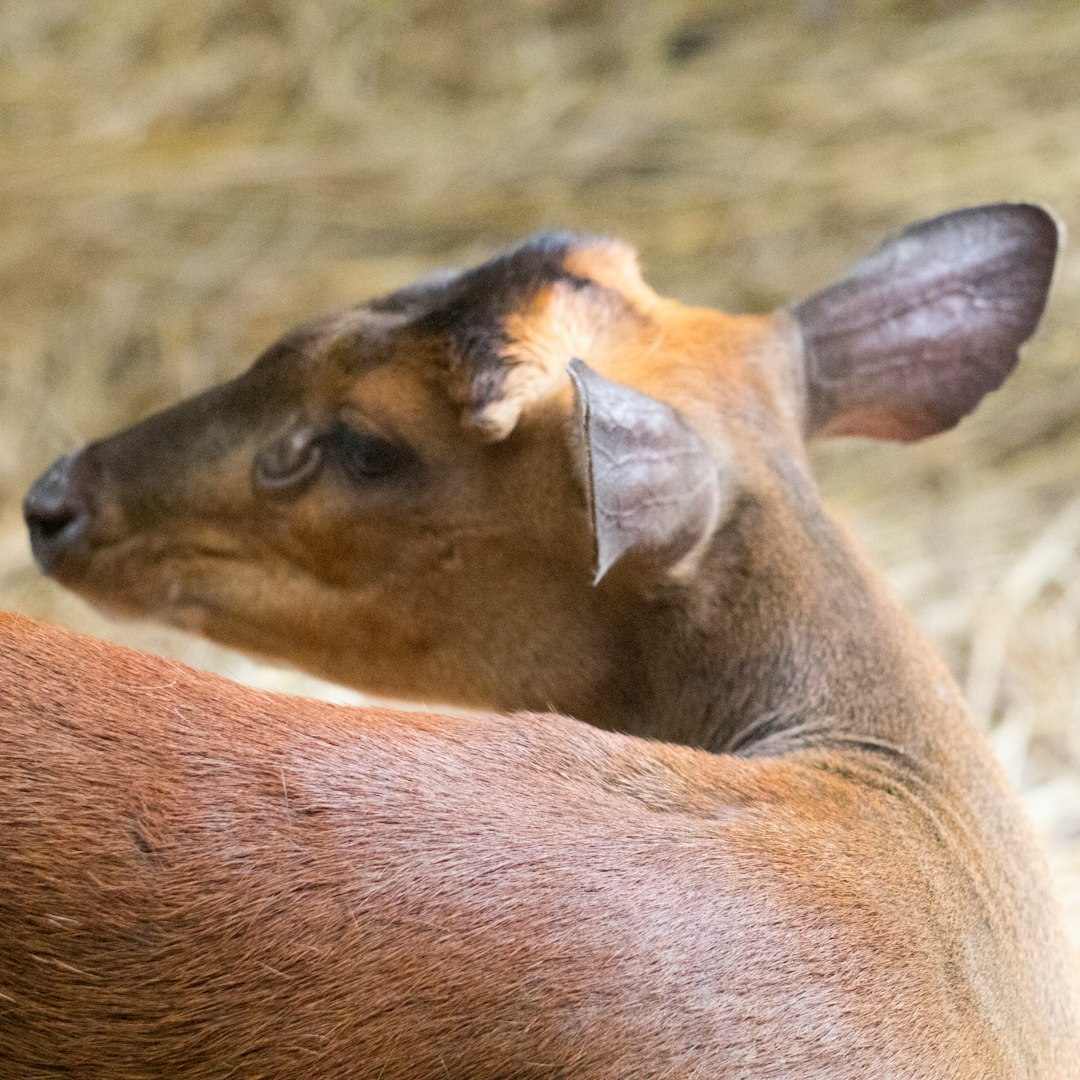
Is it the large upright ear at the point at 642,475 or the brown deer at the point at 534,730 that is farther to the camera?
the large upright ear at the point at 642,475

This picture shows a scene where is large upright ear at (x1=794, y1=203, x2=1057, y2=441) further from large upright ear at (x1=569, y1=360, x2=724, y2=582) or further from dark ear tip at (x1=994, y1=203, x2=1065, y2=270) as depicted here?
large upright ear at (x1=569, y1=360, x2=724, y2=582)

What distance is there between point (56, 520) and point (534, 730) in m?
1.38

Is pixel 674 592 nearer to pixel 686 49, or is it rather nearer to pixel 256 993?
pixel 256 993

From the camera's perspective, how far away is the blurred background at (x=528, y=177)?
4641 millimetres

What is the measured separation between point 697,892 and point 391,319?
1.25 m

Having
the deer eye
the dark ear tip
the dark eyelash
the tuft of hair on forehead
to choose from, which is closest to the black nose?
the deer eye

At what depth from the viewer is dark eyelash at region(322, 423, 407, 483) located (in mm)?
2316

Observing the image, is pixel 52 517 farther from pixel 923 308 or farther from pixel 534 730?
pixel 923 308

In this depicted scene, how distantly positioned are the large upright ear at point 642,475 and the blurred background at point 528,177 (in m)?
2.22

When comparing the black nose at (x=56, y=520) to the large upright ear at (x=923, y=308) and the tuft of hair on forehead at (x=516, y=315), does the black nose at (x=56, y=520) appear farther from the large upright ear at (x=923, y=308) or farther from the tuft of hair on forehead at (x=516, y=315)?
the large upright ear at (x=923, y=308)

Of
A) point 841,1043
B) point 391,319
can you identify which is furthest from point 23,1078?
point 391,319

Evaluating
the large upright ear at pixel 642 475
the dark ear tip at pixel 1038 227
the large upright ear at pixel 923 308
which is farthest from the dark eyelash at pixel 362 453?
the dark ear tip at pixel 1038 227

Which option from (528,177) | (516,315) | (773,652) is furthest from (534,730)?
(528,177)

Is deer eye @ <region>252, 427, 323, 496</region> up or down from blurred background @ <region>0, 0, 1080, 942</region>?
down
